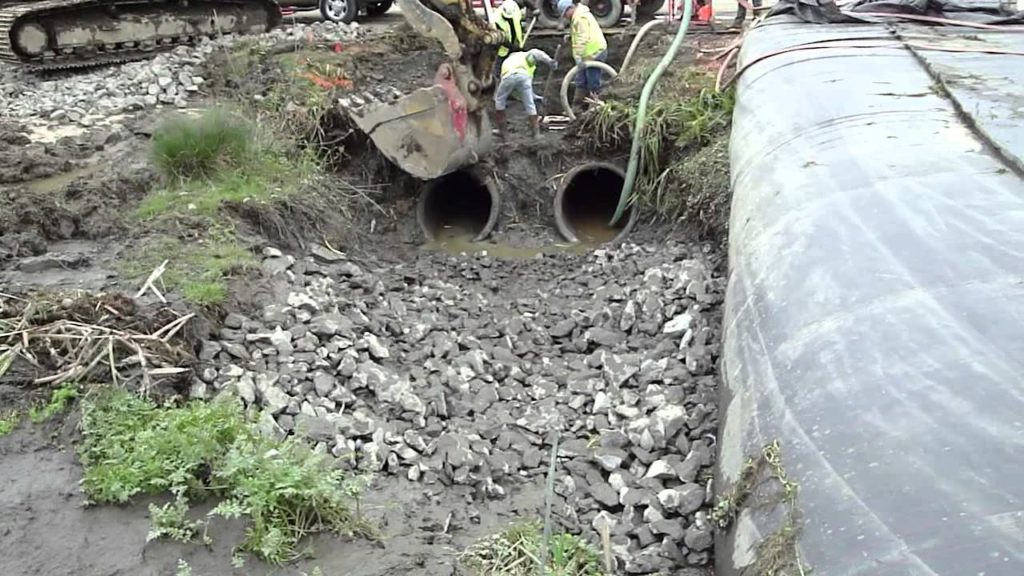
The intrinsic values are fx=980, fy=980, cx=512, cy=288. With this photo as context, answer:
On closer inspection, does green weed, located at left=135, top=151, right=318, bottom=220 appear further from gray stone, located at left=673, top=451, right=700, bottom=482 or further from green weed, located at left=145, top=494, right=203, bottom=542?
gray stone, located at left=673, top=451, right=700, bottom=482

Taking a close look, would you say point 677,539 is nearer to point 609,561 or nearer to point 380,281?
point 609,561

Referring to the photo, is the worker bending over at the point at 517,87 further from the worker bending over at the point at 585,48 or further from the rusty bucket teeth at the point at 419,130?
the rusty bucket teeth at the point at 419,130

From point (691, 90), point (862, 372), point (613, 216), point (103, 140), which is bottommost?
point (613, 216)

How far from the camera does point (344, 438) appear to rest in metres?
4.01

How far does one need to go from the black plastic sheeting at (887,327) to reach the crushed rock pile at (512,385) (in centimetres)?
45

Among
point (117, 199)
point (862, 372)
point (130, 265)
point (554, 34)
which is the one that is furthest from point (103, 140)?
point (862, 372)

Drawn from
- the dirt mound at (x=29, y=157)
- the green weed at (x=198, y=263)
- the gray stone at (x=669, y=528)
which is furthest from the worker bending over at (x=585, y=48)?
the gray stone at (x=669, y=528)

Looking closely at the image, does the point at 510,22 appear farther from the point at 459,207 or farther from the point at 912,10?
the point at 912,10

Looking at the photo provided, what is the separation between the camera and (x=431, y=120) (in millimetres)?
7371

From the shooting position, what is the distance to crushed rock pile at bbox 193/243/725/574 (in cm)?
378

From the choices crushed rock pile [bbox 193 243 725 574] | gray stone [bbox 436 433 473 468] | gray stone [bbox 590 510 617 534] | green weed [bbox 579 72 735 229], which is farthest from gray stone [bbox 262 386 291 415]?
green weed [bbox 579 72 735 229]

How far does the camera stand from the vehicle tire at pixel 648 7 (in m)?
12.3

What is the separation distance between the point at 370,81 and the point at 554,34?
108 inches

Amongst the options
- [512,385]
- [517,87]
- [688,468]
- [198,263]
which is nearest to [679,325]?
[512,385]
